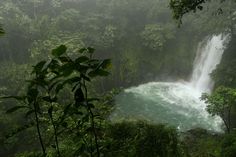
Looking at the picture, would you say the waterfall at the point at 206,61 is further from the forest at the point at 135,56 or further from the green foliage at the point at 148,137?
the green foliage at the point at 148,137

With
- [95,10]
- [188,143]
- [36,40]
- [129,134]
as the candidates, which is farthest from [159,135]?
[95,10]

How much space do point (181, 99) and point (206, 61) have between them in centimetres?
257

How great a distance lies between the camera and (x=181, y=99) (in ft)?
46.9

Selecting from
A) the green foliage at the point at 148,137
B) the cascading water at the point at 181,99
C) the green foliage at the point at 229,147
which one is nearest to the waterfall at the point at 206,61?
the cascading water at the point at 181,99

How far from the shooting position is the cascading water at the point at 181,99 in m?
12.3

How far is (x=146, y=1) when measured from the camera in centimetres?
1805

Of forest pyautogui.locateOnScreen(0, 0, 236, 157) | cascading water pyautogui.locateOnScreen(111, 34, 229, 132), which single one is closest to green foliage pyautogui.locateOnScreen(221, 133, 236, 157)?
forest pyautogui.locateOnScreen(0, 0, 236, 157)

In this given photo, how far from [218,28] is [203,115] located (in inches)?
151

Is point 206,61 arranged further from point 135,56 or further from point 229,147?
point 229,147

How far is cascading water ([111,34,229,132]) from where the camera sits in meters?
12.3

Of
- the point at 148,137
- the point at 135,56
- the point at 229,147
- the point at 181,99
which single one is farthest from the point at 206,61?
the point at 148,137

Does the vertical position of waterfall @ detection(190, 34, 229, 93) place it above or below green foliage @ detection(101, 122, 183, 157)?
above

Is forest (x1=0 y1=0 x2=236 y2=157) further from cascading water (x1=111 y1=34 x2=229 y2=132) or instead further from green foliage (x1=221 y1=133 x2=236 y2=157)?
green foliage (x1=221 y1=133 x2=236 y2=157)

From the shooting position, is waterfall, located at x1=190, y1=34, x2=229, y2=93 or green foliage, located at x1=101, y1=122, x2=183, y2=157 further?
waterfall, located at x1=190, y1=34, x2=229, y2=93
